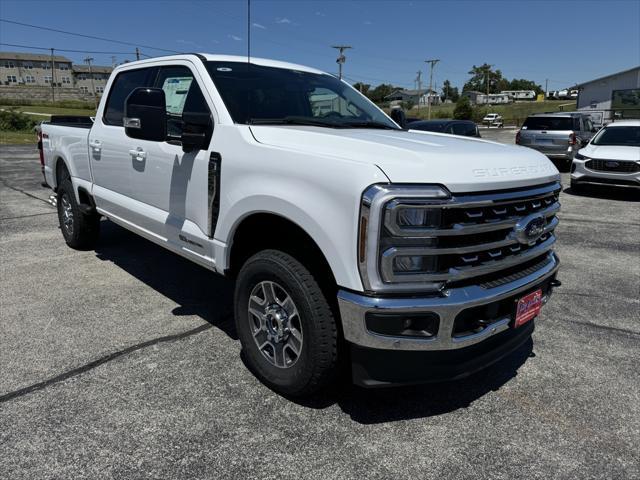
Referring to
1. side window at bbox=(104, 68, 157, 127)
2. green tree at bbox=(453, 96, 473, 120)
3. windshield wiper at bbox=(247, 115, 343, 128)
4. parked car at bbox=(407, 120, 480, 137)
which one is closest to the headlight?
windshield wiper at bbox=(247, 115, 343, 128)

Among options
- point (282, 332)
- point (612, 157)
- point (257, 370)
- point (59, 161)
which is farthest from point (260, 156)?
point (612, 157)

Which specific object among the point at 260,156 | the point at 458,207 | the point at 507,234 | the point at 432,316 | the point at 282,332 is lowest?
the point at 282,332

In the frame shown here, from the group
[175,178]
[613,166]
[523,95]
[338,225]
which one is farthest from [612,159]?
[523,95]

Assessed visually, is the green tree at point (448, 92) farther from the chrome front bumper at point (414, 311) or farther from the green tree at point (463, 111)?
the chrome front bumper at point (414, 311)

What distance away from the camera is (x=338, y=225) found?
→ 7.81 feet

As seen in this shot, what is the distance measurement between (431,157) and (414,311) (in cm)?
75

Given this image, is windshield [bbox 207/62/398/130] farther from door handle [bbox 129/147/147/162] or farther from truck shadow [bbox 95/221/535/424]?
truck shadow [bbox 95/221/535/424]

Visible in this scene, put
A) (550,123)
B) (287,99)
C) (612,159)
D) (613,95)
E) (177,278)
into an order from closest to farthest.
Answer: (287,99) → (177,278) → (612,159) → (550,123) → (613,95)

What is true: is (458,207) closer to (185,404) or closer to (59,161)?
(185,404)

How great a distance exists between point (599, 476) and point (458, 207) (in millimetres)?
1462

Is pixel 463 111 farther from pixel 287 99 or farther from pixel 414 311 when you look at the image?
pixel 414 311

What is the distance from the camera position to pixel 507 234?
2615 mm

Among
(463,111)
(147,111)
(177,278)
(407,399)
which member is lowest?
(407,399)

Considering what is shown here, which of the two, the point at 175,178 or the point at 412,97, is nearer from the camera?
the point at 175,178
